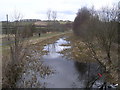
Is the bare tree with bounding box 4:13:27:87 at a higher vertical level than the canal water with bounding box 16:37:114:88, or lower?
higher

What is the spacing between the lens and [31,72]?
435 inches

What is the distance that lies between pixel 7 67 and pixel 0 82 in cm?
118

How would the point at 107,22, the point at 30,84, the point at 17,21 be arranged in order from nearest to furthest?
1. the point at 30,84
2. the point at 17,21
3. the point at 107,22

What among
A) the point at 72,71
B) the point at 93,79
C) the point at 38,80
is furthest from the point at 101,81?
the point at 38,80

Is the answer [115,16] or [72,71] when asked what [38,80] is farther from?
[115,16]

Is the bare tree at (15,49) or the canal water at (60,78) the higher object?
the bare tree at (15,49)

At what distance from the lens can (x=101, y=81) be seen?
9664 millimetres

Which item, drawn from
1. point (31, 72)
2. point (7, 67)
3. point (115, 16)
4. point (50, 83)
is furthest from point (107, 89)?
point (115, 16)

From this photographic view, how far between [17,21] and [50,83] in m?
4.53

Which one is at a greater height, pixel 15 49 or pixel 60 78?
pixel 15 49

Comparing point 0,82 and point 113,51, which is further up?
point 113,51

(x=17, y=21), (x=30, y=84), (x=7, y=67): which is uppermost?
(x=17, y=21)

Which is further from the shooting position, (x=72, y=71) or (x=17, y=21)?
(x=72, y=71)

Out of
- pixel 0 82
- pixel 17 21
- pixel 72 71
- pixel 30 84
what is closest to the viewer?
pixel 0 82
